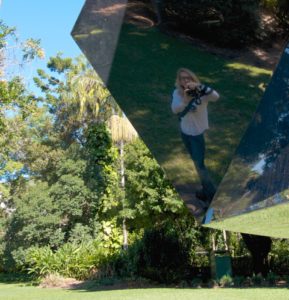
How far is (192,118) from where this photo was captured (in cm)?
303

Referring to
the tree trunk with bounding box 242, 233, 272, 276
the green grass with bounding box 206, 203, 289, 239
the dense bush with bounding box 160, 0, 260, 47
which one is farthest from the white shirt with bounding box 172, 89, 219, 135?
the tree trunk with bounding box 242, 233, 272, 276

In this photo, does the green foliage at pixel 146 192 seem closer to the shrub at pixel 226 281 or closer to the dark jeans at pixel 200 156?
the shrub at pixel 226 281

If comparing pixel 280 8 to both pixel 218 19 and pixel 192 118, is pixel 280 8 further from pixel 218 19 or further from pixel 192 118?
pixel 192 118

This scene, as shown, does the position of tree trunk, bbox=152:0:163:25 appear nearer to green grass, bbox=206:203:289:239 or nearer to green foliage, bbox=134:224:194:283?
green grass, bbox=206:203:289:239

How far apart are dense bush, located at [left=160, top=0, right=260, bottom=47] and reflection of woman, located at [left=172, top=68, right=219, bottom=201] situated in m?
0.25

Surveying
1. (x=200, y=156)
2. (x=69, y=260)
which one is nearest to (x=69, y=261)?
(x=69, y=260)

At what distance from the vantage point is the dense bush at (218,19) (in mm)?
2672

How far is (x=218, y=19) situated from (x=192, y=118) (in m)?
0.60

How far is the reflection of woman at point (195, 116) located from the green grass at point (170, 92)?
0.14 ft

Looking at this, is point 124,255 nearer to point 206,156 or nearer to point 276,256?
point 276,256

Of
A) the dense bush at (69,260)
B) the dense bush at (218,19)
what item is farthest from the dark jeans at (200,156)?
the dense bush at (69,260)

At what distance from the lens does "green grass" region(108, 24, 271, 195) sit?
2740 mm

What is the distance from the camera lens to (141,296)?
10.9 meters

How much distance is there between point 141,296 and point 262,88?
29.4ft
